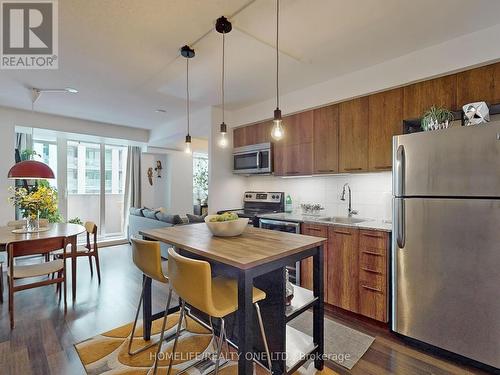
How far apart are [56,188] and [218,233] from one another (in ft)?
16.6

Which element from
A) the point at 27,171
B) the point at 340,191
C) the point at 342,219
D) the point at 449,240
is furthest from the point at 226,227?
the point at 27,171

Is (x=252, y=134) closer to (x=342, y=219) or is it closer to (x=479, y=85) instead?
(x=342, y=219)

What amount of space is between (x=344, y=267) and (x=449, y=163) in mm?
1341

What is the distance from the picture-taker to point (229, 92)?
3475 mm

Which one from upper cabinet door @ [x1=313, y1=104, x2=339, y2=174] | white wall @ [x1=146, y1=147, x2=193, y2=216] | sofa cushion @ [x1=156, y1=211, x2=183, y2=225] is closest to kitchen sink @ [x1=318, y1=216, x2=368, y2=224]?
upper cabinet door @ [x1=313, y1=104, x2=339, y2=174]

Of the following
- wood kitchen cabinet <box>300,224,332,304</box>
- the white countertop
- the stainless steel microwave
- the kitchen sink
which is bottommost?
wood kitchen cabinet <box>300,224,332,304</box>

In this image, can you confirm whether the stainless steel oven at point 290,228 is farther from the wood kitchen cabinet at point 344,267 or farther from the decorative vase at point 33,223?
the decorative vase at point 33,223

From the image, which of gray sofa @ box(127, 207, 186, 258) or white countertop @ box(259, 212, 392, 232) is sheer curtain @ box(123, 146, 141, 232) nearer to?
gray sofa @ box(127, 207, 186, 258)

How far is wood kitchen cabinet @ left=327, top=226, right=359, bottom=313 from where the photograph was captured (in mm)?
2525

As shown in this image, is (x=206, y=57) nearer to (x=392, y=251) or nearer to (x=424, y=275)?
(x=392, y=251)

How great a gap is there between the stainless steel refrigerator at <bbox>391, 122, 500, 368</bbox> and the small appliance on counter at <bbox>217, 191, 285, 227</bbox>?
1872 mm

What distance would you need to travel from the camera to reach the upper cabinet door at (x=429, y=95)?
2.25 metres

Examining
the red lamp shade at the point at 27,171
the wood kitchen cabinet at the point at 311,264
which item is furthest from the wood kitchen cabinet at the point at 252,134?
the red lamp shade at the point at 27,171

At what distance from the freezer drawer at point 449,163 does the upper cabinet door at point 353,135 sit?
625 millimetres
